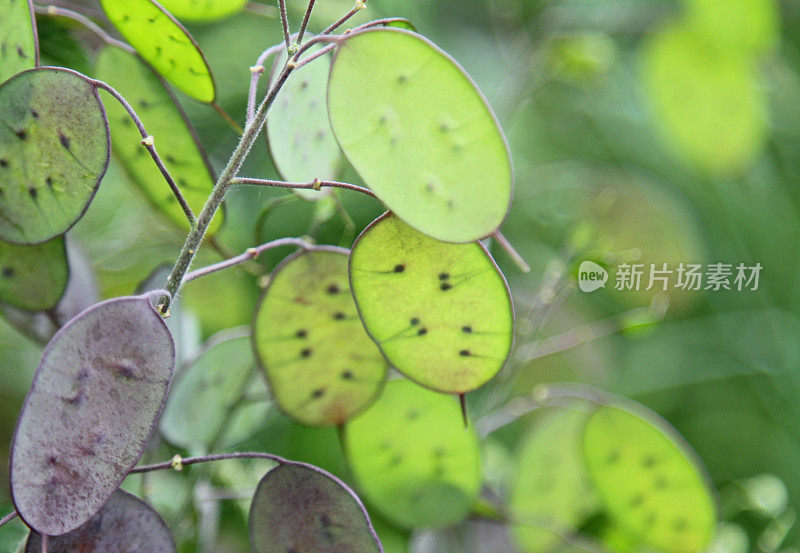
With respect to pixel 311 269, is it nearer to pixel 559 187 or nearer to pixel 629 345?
pixel 559 187

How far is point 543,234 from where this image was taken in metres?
0.78

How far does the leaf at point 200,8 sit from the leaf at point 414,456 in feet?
0.60

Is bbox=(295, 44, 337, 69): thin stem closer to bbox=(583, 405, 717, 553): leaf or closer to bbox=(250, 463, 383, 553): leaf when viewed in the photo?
bbox=(250, 463, 383, 553): leaf

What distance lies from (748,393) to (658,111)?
0.34 meters

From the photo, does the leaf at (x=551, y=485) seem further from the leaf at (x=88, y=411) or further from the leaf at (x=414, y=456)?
the leaf at (x=88, y=411)

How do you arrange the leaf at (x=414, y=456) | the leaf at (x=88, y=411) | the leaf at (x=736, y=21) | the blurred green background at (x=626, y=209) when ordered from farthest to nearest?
the leaf at (x=736, y=21) → the blurred green background at (x=626, y=209) → the leaf at (x=414, y=456) → the leaf at (x=88, y=411)

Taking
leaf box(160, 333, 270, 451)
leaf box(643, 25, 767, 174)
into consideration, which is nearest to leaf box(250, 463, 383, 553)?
leaf box(160, 333, 270, 451)

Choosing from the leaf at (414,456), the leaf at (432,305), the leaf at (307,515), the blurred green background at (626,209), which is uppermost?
the leaf at (432,305)

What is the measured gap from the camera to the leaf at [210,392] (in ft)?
1.16

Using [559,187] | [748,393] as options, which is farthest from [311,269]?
[748,393]

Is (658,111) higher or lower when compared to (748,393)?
higher

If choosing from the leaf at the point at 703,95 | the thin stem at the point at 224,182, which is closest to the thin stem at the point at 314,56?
the thin stem at the point at 224,182

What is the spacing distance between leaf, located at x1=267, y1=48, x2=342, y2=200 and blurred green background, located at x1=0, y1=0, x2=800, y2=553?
0.21 meters

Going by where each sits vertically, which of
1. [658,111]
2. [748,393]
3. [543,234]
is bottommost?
[748,393]
